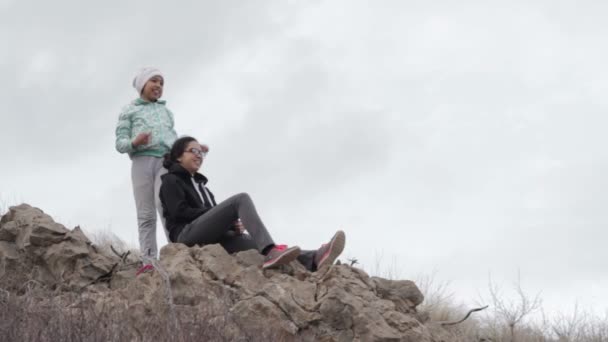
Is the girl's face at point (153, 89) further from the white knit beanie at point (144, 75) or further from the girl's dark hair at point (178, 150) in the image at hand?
the girl's dark hair at point (178, 150)

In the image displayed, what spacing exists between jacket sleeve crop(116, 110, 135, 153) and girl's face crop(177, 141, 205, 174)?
1487mm

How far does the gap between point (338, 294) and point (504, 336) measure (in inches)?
199

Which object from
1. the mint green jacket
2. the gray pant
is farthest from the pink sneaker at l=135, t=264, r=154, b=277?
the mint green jacket

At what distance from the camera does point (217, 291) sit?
326 inches

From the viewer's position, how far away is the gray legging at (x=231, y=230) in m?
8.73

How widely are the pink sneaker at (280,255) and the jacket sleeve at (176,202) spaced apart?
3.23 feet

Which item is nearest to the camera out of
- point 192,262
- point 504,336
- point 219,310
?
point 219,310

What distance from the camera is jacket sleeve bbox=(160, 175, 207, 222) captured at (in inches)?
362

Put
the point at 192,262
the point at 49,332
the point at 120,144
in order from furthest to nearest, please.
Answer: the point at 120,144
the point at 192,262
the point at 49,332

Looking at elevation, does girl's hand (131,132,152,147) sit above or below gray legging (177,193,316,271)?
above

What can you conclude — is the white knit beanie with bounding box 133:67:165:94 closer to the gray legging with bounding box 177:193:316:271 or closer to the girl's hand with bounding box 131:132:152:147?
the girl's hand with bounding box 131:132:152:147

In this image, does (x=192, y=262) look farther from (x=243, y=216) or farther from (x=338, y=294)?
(x=338, y=294)

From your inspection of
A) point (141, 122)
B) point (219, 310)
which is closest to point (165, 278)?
point (219, 310)

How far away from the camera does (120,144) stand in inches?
427
